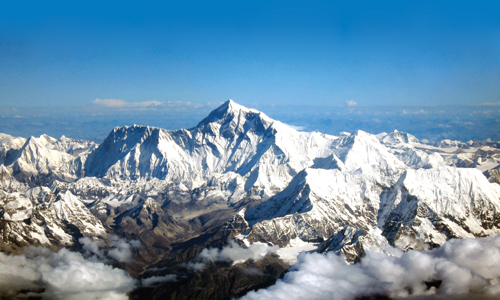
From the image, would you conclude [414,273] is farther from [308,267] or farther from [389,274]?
[308,267]

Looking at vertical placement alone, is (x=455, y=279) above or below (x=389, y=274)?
above

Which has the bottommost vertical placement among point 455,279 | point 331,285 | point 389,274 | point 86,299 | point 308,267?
point 86,299

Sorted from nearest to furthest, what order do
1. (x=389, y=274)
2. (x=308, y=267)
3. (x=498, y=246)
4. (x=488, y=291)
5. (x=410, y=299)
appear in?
(x=488, y=291) < (x=498, y=246) < (x=410, y=299) < (x=389, y=274) < (x=308, y=267)

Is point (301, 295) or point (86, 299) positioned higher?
point (301, 295)

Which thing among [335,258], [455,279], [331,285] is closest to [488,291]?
[455,279]

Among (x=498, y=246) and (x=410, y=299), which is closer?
(x=498, y=246)

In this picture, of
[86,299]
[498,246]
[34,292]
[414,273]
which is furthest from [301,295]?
[34,292]

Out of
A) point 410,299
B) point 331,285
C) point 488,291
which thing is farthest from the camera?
point 331,285

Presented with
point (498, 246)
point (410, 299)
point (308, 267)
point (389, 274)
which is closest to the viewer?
point (498, 246)

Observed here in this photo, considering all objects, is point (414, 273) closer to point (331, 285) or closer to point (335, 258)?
point (331, 285)
